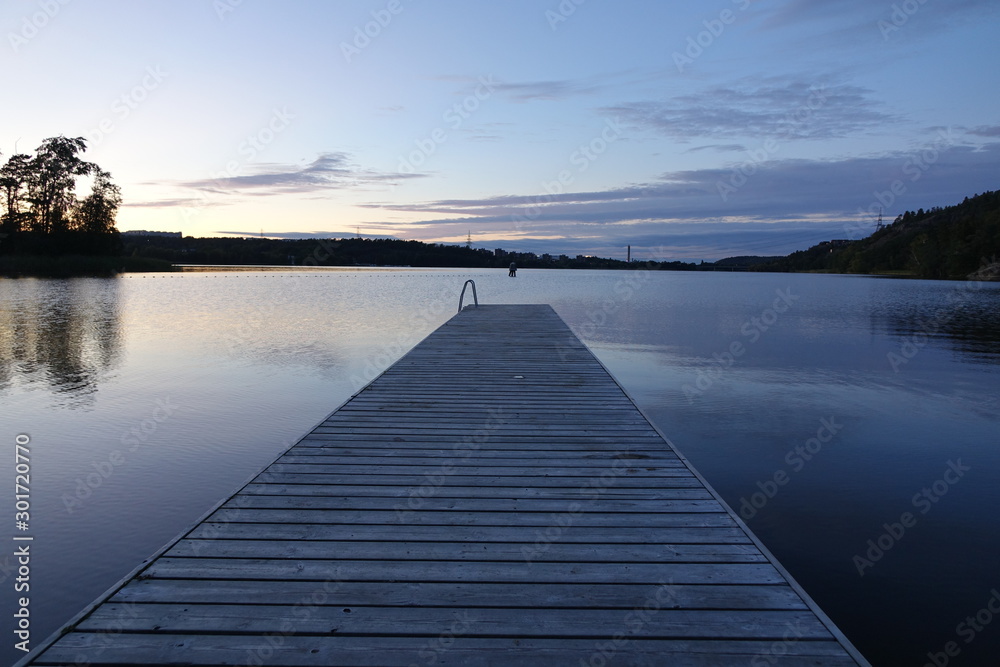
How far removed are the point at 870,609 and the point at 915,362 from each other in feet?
36.3

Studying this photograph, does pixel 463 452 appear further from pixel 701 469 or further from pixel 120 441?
pixel 120 441

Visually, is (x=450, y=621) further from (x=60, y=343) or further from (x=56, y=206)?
(x=56, y=206)

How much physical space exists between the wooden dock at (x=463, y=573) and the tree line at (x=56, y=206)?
162 feet

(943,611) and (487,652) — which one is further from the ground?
Result: (487,652)

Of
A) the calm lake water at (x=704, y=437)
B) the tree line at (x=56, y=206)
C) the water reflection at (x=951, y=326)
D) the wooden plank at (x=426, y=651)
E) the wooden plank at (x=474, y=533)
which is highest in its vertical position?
the tree line at (x=56, y=206)

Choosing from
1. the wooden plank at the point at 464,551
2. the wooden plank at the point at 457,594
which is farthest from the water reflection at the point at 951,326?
the wooden plank at the point at 457,594

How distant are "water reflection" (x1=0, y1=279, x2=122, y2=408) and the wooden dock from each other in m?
6.66

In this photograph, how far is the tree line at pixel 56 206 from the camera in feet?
140

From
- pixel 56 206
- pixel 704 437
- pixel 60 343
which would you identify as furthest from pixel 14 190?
pixel 704 437

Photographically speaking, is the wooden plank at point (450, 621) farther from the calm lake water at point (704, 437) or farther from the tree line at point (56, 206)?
the tree line at point (56, 206)

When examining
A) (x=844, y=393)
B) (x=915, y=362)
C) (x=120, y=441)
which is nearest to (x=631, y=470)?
(x=120, y=441)

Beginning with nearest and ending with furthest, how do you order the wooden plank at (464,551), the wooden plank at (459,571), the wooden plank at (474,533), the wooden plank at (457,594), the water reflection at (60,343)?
the wooden plank at (457,594) → the wooden plank at (459,571) → the wooden plank at (464,551) → the wooden plank at (474,533) → the water reflection at (60,343)

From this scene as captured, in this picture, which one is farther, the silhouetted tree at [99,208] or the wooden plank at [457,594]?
the silhouetted tree at [99,208]

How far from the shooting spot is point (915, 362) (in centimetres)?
1278
